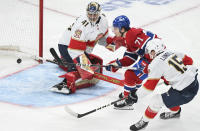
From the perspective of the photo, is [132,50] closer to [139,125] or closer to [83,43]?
[83,43]

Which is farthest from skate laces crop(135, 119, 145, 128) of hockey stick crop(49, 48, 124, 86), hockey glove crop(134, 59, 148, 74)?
hockey stick crop(49, 48, 124, 86)

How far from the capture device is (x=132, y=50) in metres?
3.94

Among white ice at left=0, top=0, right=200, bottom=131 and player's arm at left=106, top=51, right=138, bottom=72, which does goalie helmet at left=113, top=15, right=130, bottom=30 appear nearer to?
player's arm at left=106, top=51, right=138, bottom=72

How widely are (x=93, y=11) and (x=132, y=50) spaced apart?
1.87 ft

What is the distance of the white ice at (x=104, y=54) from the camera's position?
12.2 feet

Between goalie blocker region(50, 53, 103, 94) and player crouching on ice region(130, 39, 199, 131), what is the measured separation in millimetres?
942

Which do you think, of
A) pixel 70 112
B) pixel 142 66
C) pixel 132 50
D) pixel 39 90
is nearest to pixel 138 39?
pixel 132 50

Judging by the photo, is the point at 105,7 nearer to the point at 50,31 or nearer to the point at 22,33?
the point at 50,31

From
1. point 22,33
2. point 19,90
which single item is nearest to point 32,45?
point 22,33

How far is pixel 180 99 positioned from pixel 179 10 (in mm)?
3602

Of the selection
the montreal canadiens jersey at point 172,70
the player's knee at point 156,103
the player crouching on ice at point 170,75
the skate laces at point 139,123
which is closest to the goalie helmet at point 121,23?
the player crouching on ice at point 170,75

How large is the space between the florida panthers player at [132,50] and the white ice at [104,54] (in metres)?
0.22

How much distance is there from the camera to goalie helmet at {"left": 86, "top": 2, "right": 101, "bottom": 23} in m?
4.18

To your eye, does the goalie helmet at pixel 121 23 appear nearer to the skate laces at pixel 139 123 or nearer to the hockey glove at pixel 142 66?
the hockey glove at pixel 142 66
